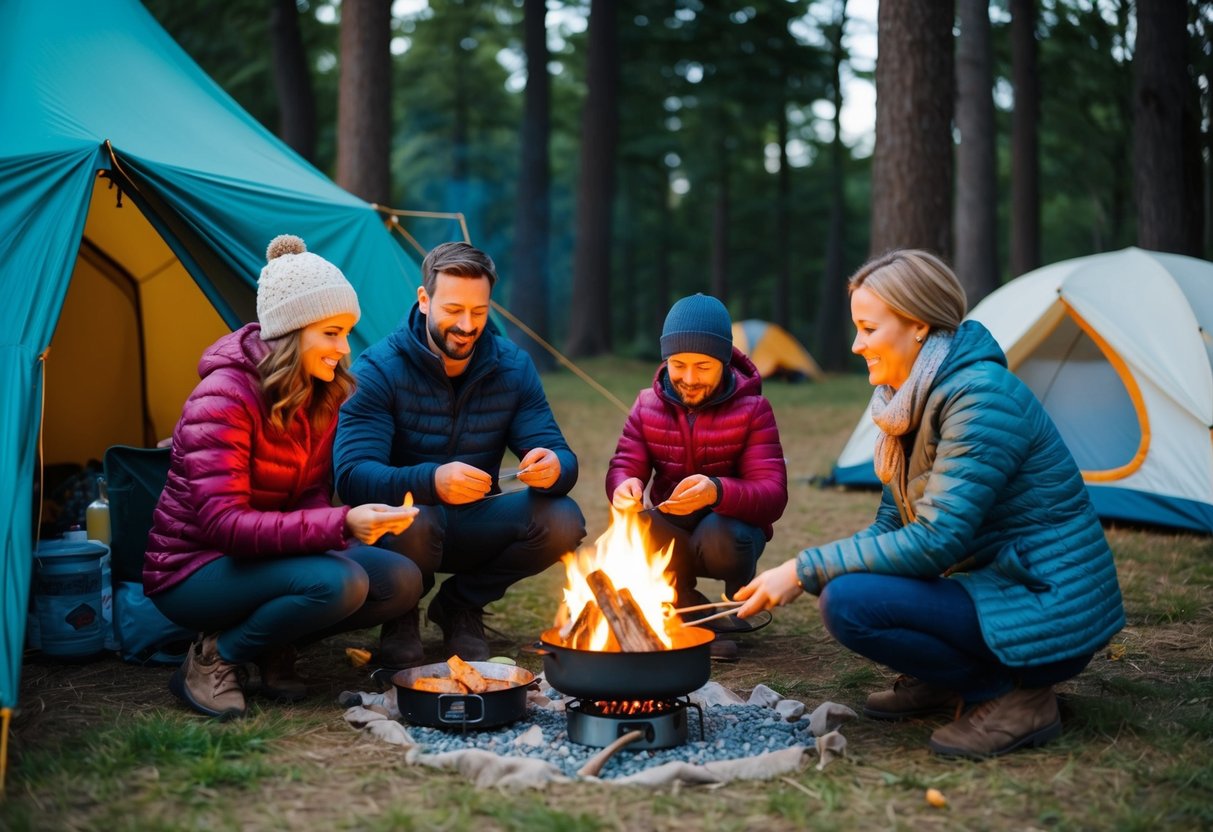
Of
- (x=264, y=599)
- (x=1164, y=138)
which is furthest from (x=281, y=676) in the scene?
(x=1164, y=138)

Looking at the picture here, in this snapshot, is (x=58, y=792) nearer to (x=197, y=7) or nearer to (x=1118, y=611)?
(x=1118, y=611)

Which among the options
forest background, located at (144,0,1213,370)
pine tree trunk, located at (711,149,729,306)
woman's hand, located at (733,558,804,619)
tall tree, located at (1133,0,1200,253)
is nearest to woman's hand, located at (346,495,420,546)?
woman's hand, located at (733,558,804,619)

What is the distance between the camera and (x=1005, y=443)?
2760 mm

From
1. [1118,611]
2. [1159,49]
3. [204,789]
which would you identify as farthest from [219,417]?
[1159,49]

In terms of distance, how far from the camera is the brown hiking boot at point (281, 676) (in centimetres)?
343

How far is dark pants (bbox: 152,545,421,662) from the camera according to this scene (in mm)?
3168

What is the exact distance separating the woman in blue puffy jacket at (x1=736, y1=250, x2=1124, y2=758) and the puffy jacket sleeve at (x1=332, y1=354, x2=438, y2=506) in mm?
1261

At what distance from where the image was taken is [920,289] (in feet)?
9.57

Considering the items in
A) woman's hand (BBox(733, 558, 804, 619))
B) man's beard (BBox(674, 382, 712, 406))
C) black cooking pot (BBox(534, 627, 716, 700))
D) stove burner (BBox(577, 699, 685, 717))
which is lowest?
stove burner (BBox(577, 699, 685, 717))

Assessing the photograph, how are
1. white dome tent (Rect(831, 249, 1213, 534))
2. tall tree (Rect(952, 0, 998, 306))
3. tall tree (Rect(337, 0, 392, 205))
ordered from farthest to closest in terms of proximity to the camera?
tall tree (Rect(952, 0, 998, 306)), tall tree (Rect(337, 0, 392, 205)), white dome tent (Rect(831, 249, 1213, 534))

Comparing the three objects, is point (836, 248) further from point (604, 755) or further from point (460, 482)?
point (604, 755)

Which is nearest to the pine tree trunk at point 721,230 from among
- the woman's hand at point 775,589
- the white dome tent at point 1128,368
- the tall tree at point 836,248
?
the tall tree at point 836,248

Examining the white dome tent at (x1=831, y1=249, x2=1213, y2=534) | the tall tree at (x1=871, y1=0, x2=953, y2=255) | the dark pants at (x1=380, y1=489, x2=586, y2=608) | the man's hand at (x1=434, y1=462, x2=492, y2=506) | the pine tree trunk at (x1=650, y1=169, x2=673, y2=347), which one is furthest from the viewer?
the pine tree trunk at (x1=650, y1=169, x2=673, y2=347)

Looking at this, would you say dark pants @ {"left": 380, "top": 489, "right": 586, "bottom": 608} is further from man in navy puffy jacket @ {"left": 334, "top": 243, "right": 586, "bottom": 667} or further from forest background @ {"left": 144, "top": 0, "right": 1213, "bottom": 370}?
forest background @ {"left": 144, "top": 0, "right": 1213, "bottom": 370}
